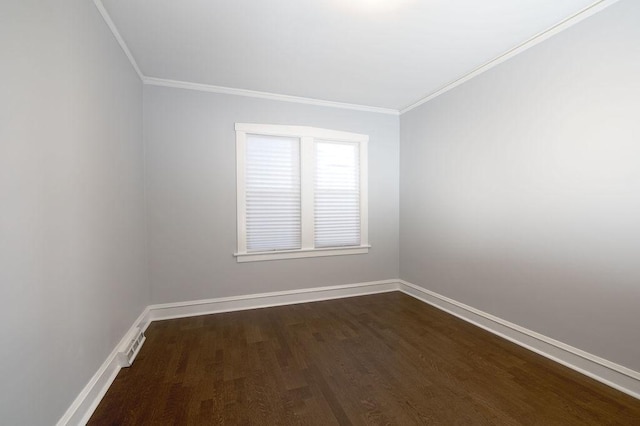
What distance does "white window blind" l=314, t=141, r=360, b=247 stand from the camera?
3.64 m

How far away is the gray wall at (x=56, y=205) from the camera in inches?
42.3

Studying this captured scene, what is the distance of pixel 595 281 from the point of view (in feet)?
6.32

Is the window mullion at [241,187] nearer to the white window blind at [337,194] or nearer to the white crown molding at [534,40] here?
the white window blind at [337,194]

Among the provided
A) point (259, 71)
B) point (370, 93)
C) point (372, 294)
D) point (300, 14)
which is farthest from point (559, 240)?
point (259, 71)

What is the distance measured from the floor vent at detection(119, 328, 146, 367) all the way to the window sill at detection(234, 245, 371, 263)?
3.95 feet

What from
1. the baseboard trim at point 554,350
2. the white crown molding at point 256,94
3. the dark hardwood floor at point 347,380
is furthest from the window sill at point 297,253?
the white crown molding at point 256,94

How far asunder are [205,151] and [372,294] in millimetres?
3047

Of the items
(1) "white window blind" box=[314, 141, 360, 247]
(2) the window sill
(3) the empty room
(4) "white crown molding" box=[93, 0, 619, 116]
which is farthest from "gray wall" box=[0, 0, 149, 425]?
(1) "white window blind" box=[314, 141, 360, 247]

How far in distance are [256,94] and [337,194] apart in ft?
5.63

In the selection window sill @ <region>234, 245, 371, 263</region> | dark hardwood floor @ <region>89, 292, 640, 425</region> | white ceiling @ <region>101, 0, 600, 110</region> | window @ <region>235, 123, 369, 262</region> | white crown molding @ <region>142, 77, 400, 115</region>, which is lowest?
dark hardwood floor @ <region>89, 292, 640, 425</region>

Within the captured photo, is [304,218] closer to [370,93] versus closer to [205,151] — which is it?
[205,151]

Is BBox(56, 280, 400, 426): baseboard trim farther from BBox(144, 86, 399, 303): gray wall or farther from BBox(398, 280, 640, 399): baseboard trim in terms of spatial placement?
BBox(398, 280, 640, 399): baseboard trim

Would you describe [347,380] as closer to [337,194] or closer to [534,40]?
[337,194]

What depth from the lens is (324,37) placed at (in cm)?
225
